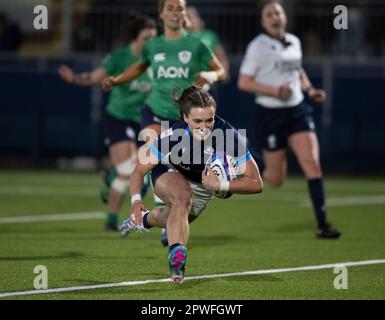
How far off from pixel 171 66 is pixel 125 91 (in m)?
2.35

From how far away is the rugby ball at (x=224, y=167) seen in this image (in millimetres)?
9023

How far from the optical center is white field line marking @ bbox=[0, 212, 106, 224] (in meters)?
14.1

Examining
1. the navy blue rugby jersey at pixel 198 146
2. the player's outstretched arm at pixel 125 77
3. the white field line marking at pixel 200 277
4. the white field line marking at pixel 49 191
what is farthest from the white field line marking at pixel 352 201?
the navy blue rugby jersey at pixel 198 146

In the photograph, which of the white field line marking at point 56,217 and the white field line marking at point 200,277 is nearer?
the white field line marking at point 200,277

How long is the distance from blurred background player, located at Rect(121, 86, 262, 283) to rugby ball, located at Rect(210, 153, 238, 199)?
3cm

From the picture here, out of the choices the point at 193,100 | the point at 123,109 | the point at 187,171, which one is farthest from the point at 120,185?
the point at 193,100

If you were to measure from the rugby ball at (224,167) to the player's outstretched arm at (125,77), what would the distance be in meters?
2.52

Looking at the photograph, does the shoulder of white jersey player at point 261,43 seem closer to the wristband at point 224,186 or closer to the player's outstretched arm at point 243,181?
the player's outstretched arm at point 243,181

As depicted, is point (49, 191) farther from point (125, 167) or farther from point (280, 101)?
point (280, 101)

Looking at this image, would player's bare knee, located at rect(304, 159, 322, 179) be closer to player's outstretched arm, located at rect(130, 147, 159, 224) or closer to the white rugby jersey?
the white rugby jersey

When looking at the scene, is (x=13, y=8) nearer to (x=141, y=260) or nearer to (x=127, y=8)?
(x=127, y=8)

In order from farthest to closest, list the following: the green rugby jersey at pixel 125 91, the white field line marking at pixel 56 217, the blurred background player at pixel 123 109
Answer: the white field line marking at pixel 56 217
the green rugby jersey at pixel 125 91
the blurred background player at pixel 123 109

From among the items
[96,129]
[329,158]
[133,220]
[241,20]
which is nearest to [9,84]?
[96,129]

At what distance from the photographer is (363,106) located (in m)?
22.5
